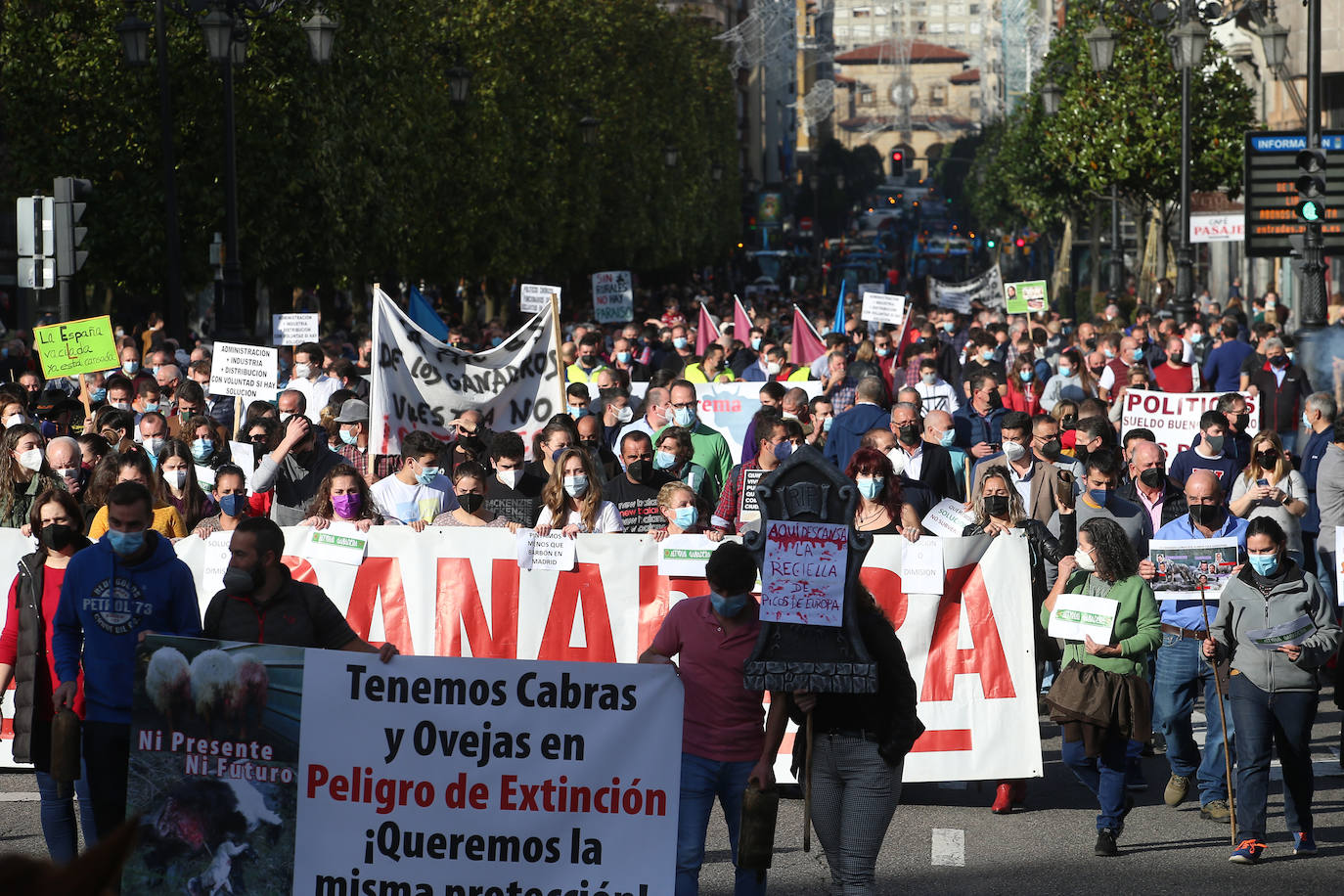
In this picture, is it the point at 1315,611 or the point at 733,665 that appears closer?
the point at 733,665

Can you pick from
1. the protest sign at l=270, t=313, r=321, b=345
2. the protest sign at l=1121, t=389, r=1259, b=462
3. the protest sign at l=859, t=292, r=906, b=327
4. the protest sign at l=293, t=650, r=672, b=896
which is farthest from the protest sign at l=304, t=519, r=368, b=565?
the protest sign at l=859, t=292, r=906, b=327

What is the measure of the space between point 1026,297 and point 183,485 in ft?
63.5

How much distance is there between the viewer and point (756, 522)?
8.38 m

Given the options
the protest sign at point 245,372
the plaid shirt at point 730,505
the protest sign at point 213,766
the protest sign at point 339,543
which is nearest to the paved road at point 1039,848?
the protest sign at point 339,543

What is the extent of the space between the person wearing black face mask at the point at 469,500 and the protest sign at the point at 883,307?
639 inches

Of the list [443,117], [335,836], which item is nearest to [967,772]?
[335,836]

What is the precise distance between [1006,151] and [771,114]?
7807 cm

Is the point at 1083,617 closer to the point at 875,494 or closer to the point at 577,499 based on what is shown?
the point at 875,494

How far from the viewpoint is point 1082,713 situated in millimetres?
8242

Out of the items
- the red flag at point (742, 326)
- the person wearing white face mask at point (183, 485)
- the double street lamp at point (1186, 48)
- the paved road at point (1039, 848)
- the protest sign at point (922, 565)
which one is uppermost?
the double street lamp at point (1186, 48)

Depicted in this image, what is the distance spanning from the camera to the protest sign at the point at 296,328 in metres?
21.3

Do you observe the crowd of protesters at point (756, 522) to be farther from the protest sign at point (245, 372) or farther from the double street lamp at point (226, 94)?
the double street lamp at point (226, 94)

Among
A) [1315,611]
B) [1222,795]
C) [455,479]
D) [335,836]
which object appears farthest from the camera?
[455,479]

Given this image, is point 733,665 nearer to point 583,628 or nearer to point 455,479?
point 583,628
